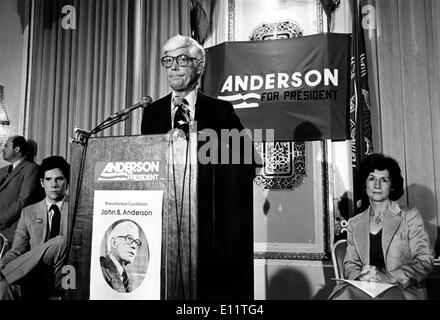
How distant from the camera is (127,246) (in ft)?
4.44

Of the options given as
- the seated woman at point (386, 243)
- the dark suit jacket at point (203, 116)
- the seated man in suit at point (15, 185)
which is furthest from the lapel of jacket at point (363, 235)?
the seated man in suit at point (15, 185)

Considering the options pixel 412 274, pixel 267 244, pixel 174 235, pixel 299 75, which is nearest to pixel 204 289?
pixel 174 235

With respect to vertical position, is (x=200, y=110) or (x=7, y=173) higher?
(x=200, y=110)

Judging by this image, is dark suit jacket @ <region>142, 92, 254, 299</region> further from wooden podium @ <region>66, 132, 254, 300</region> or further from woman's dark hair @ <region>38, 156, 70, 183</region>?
woman's dark hair @ <region>38, 156, 70, 183</region>

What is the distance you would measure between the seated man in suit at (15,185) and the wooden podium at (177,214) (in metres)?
1.73

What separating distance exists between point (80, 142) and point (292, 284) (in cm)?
211

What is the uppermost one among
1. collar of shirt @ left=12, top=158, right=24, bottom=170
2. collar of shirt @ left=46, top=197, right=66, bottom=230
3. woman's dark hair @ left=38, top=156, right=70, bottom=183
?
collar of shirt @ left=12, top=158, right=24, bottom=170

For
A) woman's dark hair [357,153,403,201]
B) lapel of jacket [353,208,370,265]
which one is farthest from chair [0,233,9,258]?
woman's dark hair [357,153,403,201]

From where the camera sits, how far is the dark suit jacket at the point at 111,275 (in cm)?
134

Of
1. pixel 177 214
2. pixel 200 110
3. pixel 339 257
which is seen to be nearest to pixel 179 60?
pixel 200 110

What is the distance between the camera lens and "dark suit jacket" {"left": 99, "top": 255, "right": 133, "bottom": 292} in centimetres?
134

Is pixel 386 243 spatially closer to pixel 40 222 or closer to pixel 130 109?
pixel 130 109

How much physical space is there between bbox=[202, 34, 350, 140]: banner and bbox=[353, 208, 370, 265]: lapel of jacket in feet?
2.52

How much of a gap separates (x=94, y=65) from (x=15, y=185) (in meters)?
1.08
